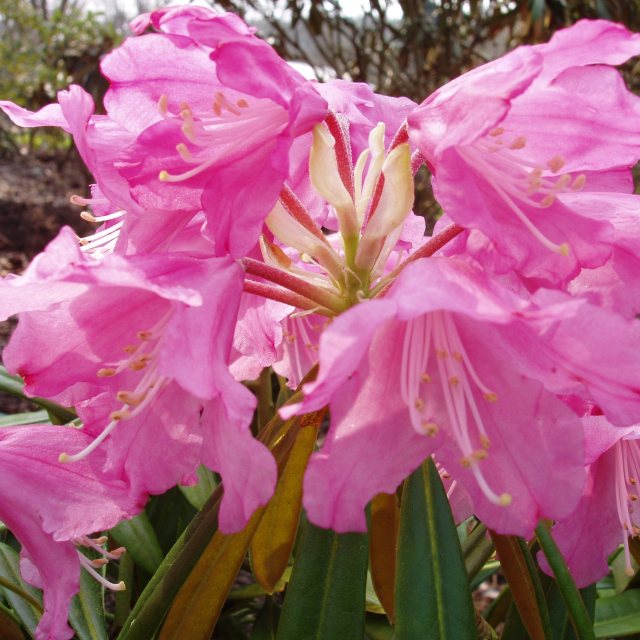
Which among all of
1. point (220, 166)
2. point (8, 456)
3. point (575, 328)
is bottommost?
point (8, 456)

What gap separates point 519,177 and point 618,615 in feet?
2.46

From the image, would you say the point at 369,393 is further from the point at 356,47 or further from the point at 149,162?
the point at 356,47

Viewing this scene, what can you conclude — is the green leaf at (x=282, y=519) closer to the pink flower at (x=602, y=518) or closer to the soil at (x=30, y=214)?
the pink flower at (x=602, y=518)

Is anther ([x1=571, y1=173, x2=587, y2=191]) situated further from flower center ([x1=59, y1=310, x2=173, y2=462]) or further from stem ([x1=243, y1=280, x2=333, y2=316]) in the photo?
flower center ([x1=59, y1=310, x2=173, y2=462])

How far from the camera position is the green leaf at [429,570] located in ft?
2.52

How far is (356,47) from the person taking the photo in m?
4.72

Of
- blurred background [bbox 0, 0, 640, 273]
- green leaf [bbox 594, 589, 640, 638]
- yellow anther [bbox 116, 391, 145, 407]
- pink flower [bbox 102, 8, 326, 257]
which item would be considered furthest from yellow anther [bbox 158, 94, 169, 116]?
blurred background [bbox 0, 0, 640, 273]

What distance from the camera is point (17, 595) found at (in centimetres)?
94

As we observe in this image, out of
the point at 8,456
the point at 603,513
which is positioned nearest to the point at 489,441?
the point at 603,513

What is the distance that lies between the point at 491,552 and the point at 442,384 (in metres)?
0.37

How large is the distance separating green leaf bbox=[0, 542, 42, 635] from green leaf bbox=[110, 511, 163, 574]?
0.13 metres

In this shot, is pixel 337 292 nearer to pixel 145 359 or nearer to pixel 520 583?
A: pixel 145 359

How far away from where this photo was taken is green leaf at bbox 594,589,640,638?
3.59 feet

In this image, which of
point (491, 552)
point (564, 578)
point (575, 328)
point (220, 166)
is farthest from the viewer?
point (491, 552)
